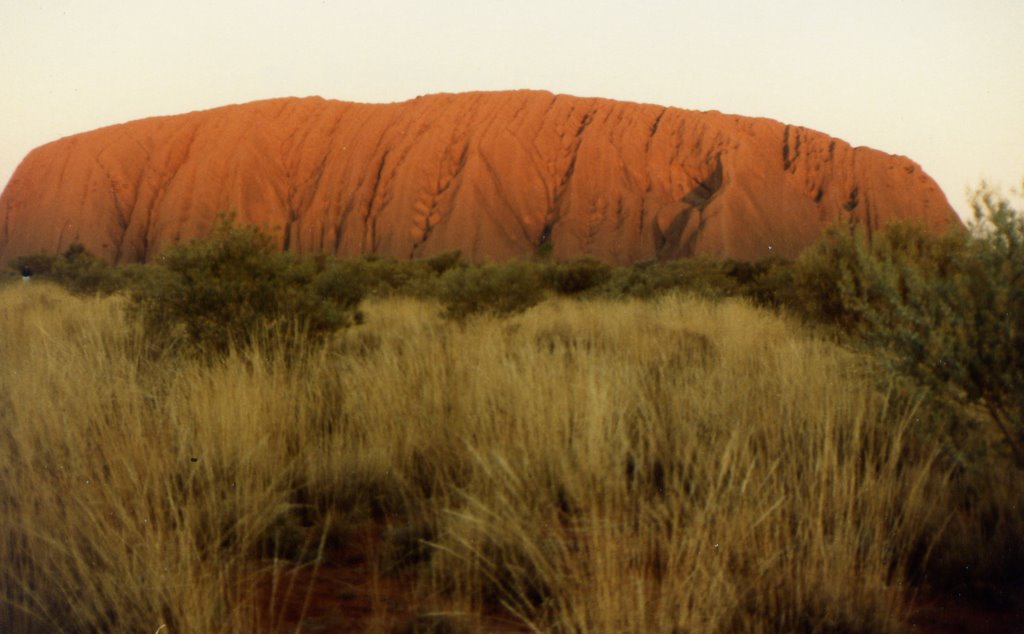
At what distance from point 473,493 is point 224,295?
426 cm

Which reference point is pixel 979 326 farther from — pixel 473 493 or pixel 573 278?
pixel 573 278

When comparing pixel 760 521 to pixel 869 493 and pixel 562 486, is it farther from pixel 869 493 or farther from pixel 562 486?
pixel 562 486

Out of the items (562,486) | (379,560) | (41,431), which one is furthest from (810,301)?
(41,431)

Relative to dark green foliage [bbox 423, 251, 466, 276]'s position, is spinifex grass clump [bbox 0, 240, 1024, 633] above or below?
above

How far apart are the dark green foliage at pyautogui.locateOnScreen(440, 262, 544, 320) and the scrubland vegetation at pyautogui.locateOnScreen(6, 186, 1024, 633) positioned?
580 cm

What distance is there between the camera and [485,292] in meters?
11.9

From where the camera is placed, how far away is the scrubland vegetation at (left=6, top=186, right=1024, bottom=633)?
2.36 metres

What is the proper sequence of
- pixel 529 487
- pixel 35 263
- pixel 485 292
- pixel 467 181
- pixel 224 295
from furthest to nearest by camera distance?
pixel 467 181
pixel 35 263
pixel 485 292
pixel 224 295
pixel 529 487

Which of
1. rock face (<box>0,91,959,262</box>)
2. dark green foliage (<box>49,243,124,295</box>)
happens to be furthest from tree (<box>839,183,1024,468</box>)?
rock face (<box>0,91,959,262</box>)

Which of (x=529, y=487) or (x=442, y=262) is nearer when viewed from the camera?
(x=529, y=487)

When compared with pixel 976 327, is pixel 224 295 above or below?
below

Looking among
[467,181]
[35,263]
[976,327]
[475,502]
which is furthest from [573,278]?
[467,181]

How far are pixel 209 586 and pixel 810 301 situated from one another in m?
8.62

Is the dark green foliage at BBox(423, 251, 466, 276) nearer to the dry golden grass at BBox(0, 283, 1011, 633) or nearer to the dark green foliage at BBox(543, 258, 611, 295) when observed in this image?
the dark green foliage at BBox(543, 258, 611, 295)
